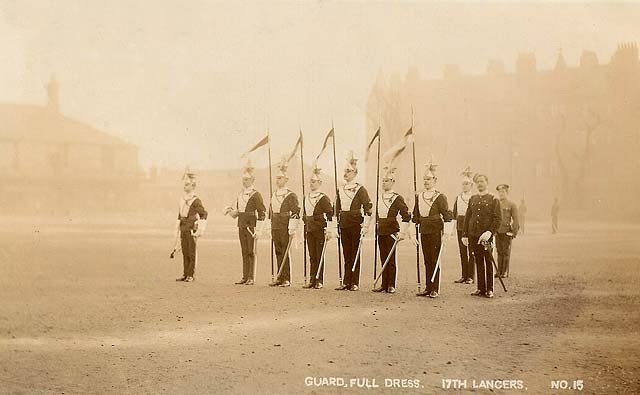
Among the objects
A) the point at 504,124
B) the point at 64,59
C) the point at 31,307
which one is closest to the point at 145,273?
the point at 31,307

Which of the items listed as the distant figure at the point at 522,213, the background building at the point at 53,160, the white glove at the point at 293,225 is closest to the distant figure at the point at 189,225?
the background building at the point at 53,160

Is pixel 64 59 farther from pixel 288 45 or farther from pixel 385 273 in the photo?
pixel 385 273

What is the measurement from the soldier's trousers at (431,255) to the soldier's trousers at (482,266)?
0.94 feet

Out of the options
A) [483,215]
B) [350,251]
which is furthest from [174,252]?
[483,215]

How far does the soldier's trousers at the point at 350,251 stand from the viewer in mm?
4746

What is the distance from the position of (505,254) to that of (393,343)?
167 centimetres

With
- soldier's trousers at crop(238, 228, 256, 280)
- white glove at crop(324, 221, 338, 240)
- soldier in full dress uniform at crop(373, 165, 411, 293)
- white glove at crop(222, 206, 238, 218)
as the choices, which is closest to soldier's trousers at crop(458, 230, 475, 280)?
soldier in full dress uniform at crop(373, 165, 411, 293)

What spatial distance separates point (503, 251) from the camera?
4977 millimetres

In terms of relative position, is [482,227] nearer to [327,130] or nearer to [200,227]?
[327,130]

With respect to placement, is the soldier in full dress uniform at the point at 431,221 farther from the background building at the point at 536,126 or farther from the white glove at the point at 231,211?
the white glove at the point at 231,211

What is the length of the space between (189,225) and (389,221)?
5.61 ft

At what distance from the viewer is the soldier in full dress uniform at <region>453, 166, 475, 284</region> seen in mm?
4930

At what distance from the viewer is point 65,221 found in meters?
5.46

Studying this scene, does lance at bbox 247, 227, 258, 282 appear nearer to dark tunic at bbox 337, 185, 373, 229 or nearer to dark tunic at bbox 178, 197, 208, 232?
dark tunic at bbox 178, 197, 208, 232
